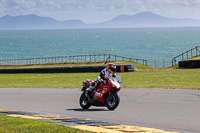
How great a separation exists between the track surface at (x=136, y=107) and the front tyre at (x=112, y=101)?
7.4 inches

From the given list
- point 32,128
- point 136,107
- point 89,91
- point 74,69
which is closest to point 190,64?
point 74,69

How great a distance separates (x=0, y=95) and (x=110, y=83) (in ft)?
32.5

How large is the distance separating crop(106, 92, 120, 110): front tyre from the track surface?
19 centimetres

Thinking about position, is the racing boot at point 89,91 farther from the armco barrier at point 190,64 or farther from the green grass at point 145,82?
the armco barrier at point 190,64

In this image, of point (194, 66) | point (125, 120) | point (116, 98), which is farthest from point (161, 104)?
point (194, 66)

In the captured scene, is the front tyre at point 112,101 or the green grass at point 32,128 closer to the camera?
the green grass at point 32,128

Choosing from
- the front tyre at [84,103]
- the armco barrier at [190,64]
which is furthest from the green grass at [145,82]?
the front tyre at [84,103]

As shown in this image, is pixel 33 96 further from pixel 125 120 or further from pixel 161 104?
pixel 125 120

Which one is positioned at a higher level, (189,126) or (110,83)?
(110,83)

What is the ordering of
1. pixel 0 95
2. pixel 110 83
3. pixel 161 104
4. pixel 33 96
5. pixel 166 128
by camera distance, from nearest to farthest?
pixel 166 128
pixel 110 83
pixel 161 104
pixel 33 96
pixel 0 95

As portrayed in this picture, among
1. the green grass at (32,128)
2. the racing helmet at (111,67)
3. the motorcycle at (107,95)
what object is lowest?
the green grass at (32,128)

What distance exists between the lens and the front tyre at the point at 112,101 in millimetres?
12617

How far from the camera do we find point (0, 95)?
20.4 metres

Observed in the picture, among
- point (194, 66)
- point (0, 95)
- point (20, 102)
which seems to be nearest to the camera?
point (20, 102)
